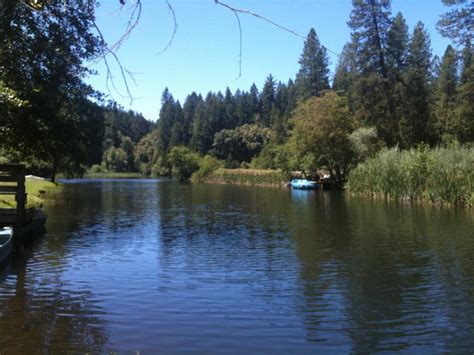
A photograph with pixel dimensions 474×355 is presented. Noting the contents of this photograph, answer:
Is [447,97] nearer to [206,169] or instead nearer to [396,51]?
[396,51]

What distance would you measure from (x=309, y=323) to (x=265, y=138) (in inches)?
4171

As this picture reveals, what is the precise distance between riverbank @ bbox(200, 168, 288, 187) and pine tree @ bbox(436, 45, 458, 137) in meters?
21.2

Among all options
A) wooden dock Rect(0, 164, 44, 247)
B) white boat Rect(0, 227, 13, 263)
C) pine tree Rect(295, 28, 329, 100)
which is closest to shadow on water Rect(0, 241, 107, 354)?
white boat Rect(0, 227, 13, 263)

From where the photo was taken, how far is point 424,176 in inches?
1316

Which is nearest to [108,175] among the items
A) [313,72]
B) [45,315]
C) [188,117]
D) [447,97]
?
[188,117]

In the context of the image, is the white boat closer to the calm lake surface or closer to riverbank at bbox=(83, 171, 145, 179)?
the calm lake surface

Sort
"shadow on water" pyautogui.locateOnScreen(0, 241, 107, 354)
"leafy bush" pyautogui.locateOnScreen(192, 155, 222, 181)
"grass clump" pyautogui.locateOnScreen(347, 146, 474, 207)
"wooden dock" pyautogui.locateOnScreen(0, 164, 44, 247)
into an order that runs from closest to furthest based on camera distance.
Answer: "shadow on water" pyautogui.locateOnScreen(0, 241, 107, 354)
"wooden dock" pyautogui.locateOnScreen(0, 164, 44, 247)
"grass clump" pyautogui.locateOnScreen(347, 146, 474, 207)
"leafy bush" pyautogui.locateOnScreen(192, 155, 222, 181)

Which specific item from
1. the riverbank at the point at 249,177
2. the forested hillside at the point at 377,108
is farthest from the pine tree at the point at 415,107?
the riverbank at the point at 249,177

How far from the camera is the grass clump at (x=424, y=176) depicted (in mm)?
29672

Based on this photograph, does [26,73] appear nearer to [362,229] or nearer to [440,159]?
[362,229]

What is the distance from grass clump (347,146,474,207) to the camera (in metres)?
29.7

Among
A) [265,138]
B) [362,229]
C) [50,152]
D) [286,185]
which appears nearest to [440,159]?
[362,229]

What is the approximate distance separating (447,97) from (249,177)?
32083mm

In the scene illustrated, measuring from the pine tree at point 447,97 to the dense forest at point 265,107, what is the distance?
21 cm
